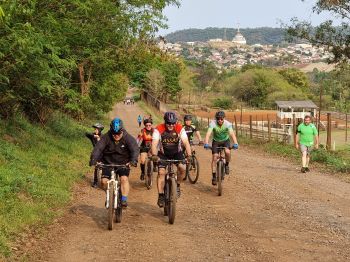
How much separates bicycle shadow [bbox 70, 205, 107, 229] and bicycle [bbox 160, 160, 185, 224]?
3.94 feet

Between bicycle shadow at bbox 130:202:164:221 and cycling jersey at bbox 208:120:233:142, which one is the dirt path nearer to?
bicycle shadow at bbox 130:202:164:221

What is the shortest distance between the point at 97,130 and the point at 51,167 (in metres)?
1.66

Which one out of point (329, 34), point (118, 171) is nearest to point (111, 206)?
point (118, 171)

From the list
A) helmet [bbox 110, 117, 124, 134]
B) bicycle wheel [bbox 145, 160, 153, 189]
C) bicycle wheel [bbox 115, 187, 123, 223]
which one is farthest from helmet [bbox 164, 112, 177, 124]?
bicycle wheel [bbox 145, 160, 153, 189]

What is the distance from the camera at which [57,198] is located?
11.5 meters

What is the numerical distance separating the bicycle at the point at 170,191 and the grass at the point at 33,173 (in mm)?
2220

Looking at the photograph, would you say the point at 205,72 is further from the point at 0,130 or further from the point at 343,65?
the point at 0,130

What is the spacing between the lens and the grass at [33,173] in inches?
370

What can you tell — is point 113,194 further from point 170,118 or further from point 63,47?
point 63,47

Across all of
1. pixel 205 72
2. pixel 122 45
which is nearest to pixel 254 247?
pixel 122 45

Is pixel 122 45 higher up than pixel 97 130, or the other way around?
pixel 122 45

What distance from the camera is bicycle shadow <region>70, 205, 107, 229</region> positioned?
9.83m

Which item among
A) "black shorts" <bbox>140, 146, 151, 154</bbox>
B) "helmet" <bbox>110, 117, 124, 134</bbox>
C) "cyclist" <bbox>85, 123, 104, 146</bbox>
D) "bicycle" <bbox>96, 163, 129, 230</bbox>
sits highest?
→ "helmet" <bbox>110, 117, 124, 134</bbox>

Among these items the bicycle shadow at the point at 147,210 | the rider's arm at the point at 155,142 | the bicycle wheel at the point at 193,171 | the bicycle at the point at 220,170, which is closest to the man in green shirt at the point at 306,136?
the bicycle wheel at the point at 193,171
